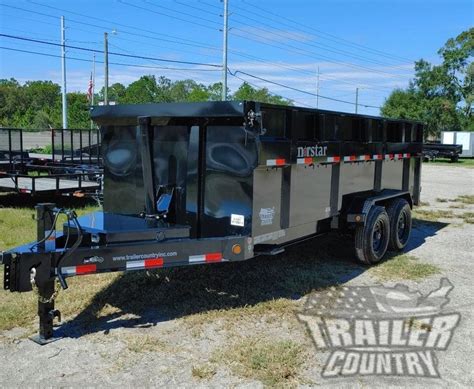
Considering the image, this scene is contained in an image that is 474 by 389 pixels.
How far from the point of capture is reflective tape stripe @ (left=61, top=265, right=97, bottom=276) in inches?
155

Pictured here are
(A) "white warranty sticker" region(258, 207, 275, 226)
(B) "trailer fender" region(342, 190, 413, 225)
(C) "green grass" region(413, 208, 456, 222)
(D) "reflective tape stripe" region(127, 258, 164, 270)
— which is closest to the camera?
(D) "reflective tape stripe" region(127, 258, 164, 270)

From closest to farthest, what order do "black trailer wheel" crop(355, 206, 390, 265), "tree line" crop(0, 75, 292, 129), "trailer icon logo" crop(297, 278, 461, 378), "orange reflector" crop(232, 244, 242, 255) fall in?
1. "trailer icon logo" crop(297, 278, 461, 378)
2. "orange reflector" crop(232, 244, 242, 255)
3. "black trailer wheel" crop(355, 206, 390, 265)
4. "tree line" crop(0, 75, 292, 129)

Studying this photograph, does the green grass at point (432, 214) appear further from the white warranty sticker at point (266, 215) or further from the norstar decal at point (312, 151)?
the white warranty sticker at point (266, 215)

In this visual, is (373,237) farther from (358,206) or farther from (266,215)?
(266,215)

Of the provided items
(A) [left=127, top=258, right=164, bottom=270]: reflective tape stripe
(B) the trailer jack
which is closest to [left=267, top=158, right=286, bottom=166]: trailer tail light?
(A) [left=127, top=258, right=164, bottom=270]: reflective tape stripe

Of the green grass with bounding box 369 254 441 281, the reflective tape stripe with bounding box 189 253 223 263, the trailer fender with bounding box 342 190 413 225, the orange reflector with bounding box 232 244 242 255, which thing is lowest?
the green grass with bounding box 369 254 441 281

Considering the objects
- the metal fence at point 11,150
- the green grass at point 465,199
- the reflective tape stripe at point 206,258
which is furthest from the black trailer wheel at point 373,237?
the metal fence at point 11,150

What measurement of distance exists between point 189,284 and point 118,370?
1.87 metres

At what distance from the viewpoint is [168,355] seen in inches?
154

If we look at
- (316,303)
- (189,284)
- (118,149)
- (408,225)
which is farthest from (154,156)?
(408,225)

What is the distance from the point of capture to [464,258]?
736 cm

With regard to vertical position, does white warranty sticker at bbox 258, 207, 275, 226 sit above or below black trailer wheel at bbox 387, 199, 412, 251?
above

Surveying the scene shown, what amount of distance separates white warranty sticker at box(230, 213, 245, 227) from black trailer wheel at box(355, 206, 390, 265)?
87.3 inches

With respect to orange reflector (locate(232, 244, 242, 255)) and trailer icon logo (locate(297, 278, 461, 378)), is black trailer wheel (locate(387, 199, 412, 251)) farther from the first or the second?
orange reflector (locate(232, 244, 242, 255))
